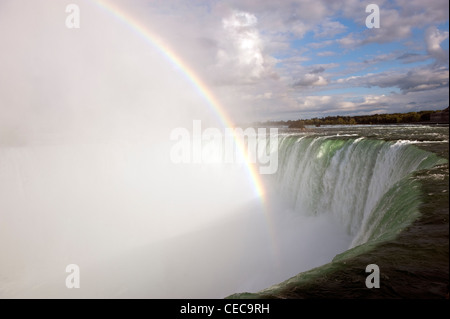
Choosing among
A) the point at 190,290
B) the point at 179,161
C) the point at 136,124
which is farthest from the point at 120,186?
the point at 190,290

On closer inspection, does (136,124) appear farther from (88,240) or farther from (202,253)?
(202,253)

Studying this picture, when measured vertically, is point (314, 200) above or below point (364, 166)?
below

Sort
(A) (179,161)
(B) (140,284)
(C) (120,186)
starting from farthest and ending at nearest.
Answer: (A) (179,161), (C) (120,186), (B) (140,284)

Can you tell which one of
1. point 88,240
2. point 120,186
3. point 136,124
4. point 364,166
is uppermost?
point 136,124

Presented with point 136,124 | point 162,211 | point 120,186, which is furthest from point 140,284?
point 136,124

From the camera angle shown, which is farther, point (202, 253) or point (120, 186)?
point (120, 186)

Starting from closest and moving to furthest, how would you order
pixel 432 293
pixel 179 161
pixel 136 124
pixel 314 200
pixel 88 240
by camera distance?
pixel 432 293, pixel 314 200, pixel 88 240, pixel 179 161, pixel 136 124

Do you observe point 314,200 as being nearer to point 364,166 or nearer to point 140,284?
point 364,166
